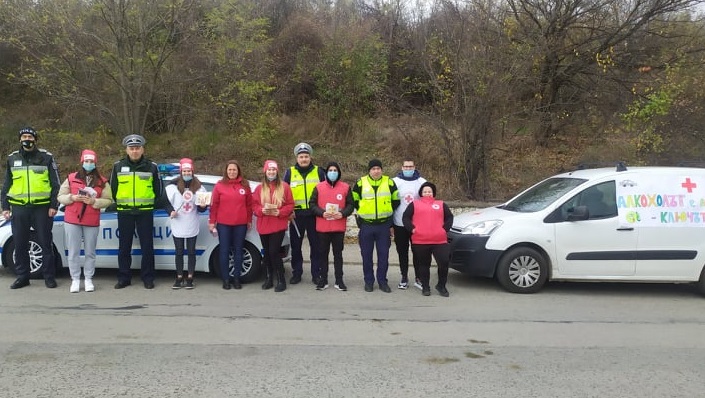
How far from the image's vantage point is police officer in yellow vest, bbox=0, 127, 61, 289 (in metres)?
6.80

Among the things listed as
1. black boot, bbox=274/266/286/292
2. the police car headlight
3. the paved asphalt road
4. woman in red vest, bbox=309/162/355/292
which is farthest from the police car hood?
black boot, bbox=274/266/286/292

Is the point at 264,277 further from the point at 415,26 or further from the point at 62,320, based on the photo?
the point at 415,26

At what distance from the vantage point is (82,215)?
6734mm

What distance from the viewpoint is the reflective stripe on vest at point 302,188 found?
716 centimetres

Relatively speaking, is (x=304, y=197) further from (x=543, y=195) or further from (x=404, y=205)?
(x=543, y=195)

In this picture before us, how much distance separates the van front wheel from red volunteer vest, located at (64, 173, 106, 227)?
5218 mm

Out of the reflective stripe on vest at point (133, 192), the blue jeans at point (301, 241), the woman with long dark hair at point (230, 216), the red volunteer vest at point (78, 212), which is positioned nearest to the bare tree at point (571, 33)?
the blue jeans at point (301, 241)

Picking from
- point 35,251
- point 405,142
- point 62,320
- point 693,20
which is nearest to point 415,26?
point 405,142

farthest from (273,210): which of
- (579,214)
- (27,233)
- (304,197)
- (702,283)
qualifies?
(702,283)

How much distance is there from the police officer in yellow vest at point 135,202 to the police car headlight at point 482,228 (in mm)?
3909

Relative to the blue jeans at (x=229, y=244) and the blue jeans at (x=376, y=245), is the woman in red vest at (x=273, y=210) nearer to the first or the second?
the blue jeans at (x=229, y=244)

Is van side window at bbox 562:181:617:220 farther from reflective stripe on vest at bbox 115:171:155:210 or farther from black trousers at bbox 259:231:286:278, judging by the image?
reflective stripe on vest at bbox 115:171:155:210

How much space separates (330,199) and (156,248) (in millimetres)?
2467

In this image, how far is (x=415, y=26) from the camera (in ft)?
51.7
